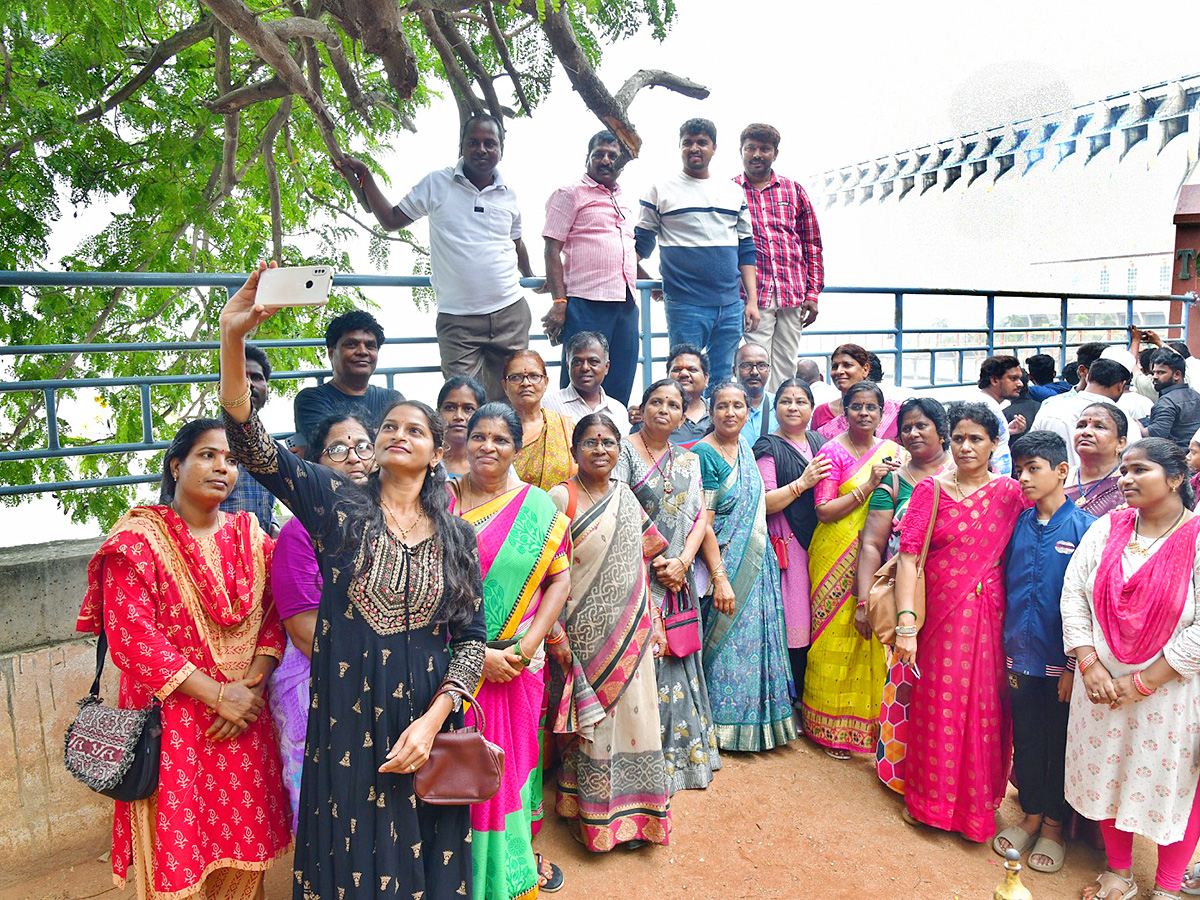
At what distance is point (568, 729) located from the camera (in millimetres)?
3309

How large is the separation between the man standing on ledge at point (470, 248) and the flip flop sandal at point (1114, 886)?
343 cm

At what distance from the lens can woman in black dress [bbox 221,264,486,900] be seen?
218cm

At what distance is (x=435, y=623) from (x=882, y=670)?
9.05ft

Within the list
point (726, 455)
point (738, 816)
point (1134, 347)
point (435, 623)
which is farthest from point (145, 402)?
point (1134, 347)

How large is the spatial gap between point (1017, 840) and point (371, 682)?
3.00m

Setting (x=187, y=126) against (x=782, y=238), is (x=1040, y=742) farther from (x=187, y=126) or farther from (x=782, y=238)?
(x=187, y=126)

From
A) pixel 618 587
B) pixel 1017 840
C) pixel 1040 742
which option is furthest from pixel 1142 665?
pixel 618 587

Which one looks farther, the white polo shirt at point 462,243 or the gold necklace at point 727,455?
the white polo shirt at point 462,243

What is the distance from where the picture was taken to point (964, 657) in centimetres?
364

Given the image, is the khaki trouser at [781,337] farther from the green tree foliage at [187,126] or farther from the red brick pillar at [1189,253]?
the red brick pillar at [1189,253]

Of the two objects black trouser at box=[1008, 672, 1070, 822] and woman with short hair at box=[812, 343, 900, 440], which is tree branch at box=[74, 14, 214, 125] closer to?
woman with short hair at box=[812, 343, 900, 440]

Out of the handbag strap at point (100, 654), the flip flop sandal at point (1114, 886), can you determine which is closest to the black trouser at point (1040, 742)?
the flip flop sandal at point (1114, 886)

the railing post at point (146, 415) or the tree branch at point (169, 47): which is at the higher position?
the tree branch at point (169, 47)

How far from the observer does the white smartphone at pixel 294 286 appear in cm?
195
